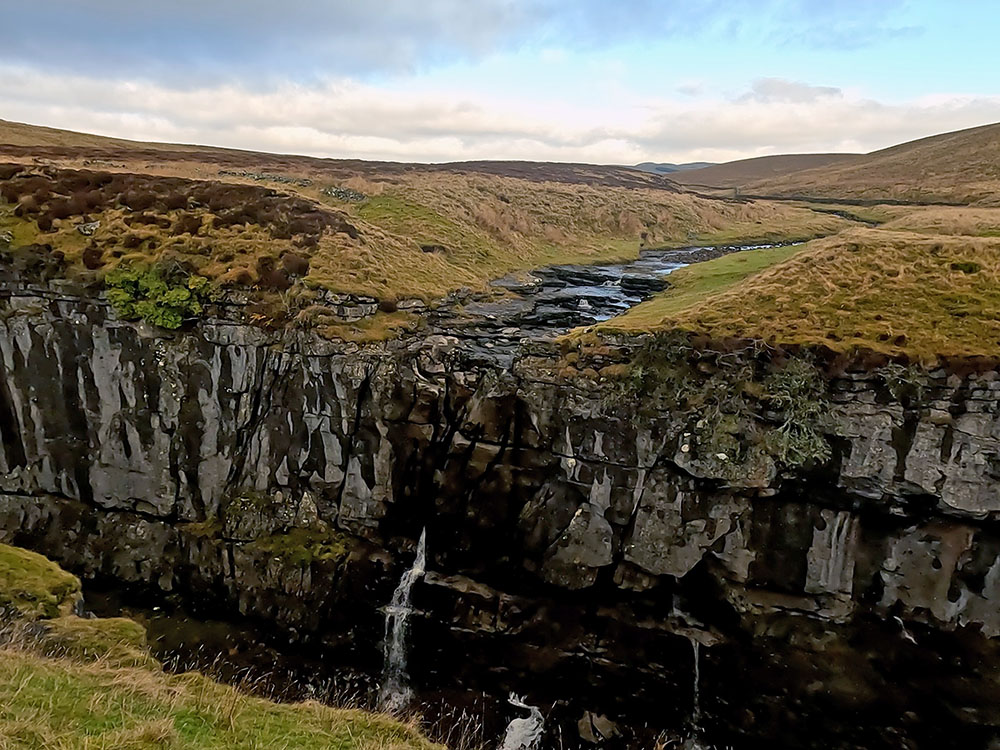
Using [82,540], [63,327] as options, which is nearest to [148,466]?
[82,540]

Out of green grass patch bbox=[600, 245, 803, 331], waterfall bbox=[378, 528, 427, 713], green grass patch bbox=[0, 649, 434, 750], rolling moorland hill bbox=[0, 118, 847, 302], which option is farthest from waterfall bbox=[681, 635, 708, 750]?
rolling moorland hill bbox=[0, 118, 847, 302]

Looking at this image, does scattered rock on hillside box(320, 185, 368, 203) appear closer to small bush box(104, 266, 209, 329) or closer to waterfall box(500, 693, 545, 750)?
small bush box(104, 266, 209, 329)

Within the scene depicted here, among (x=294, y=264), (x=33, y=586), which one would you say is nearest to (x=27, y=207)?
(x=294, y=264)

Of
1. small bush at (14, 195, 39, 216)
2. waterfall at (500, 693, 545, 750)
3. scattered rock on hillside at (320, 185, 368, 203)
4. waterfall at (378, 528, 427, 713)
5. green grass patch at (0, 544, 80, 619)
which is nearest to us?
green grass patch at (0, 544, 80, 619)

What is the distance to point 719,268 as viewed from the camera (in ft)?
116

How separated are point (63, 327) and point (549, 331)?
19.6 meters

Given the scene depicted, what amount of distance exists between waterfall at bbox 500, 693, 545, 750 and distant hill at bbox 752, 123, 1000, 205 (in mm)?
56302

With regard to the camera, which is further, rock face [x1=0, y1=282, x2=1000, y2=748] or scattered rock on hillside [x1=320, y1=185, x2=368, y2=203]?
scattered rock on hillside [x1=320, y1=185, x2=368, y2=203]

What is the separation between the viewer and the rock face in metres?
18.6

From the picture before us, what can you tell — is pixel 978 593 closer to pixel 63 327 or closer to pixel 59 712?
pixel 59 712

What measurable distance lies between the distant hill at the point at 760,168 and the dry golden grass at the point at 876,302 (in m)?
127

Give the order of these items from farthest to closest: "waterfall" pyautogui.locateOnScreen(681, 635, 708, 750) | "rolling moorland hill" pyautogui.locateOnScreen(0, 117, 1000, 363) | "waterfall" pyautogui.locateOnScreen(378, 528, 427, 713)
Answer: "waterfall" pyautogui.locateOnScreen(378, 528, 427, 713), "rolling moorland hill" pyautogui.locateOnScreen(0, 117, 1000, 363), "waterfall" pyautogui.locateOnScreen(681, 635, 708, 750)

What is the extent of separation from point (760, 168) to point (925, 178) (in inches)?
3791

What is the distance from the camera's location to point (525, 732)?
20641mm
